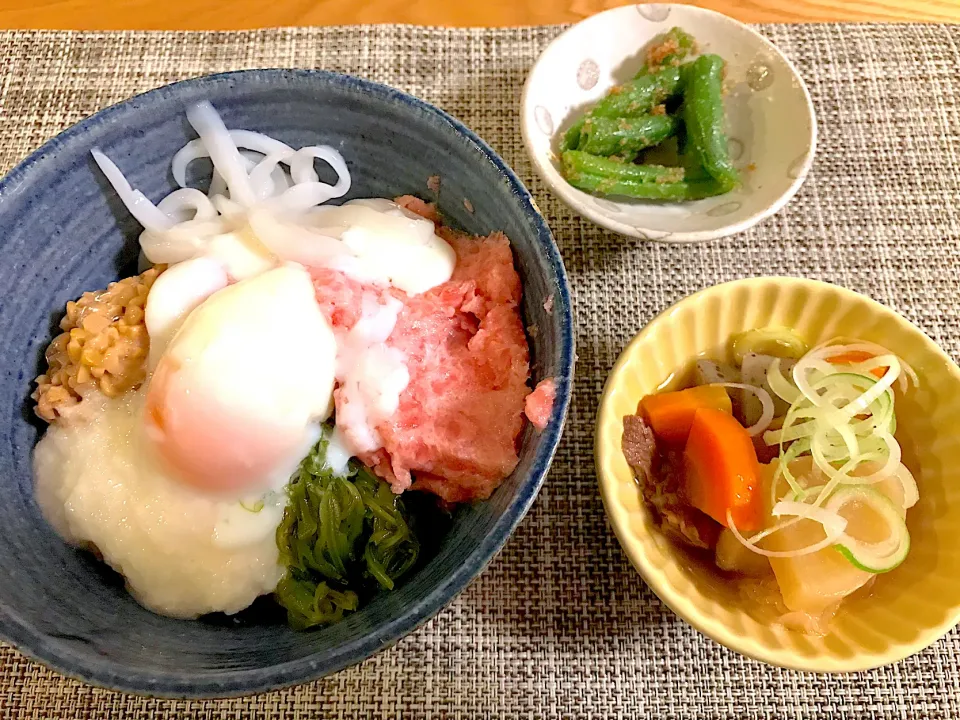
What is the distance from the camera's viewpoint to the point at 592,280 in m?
1.71

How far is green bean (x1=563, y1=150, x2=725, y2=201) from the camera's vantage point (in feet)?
5.52

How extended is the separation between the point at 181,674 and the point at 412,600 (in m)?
0.34

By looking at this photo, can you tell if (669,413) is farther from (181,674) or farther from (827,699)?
(181,674)

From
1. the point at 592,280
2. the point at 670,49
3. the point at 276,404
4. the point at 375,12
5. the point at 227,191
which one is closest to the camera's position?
the point at 276,404

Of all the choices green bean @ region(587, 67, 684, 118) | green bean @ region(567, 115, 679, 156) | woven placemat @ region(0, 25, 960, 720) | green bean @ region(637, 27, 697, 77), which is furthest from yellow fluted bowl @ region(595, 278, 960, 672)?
green bean @ region(637, 27, 697, 77)

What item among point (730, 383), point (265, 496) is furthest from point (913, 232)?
point (265, 496)

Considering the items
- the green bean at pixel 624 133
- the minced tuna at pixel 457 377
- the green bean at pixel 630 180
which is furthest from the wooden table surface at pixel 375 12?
the minced tuna at pixel 457 377

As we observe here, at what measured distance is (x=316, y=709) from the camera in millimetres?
1339

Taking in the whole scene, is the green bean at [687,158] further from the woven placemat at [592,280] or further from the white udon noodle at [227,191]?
the white udon noodle at [227,191]

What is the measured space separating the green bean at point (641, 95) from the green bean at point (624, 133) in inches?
1.1

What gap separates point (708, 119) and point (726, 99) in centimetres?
17

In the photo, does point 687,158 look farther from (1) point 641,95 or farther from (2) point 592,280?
(2) point 592,280

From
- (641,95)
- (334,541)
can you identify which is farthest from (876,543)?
(641,95)

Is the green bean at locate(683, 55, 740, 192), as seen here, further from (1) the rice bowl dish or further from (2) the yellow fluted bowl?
(1) the rice bowl dish
